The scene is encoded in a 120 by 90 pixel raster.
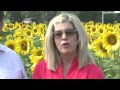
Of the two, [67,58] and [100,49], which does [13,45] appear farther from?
[67,58]

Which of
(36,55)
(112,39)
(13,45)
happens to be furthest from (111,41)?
(13,45)

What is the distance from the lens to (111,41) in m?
2.68

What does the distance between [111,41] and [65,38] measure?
1.45 metres

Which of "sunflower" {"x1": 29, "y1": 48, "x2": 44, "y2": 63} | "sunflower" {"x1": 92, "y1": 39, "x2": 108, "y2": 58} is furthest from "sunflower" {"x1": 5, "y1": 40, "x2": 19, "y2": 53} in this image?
"sunflower" {"x1": 92, "y1": 39, "x2": 108, "y2": 58}

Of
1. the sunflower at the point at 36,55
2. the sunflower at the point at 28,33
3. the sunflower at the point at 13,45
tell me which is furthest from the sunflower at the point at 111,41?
the sunflower at the point at 28,33

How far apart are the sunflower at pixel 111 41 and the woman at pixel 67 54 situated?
4.35 feet

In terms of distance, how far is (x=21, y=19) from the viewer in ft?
12.3

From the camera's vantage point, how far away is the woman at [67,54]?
4.19 ft

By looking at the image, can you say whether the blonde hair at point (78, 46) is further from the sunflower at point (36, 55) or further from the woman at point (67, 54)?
the sunflower at point (36, 55)

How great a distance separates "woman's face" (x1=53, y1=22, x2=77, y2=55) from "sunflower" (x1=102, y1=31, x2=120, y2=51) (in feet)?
4.54

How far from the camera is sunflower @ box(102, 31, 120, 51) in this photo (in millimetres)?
2658
